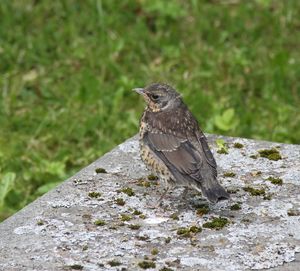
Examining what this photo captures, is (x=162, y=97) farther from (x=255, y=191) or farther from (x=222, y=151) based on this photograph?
(x=255, y=191)

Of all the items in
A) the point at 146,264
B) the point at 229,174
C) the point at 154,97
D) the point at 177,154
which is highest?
the point at 154,97

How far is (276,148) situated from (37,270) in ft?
7.28

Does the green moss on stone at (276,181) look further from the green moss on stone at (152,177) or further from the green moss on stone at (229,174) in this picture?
the green moss on stone at (152,177)

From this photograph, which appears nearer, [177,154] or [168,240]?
[168,240]

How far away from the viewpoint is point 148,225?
5.06 metres

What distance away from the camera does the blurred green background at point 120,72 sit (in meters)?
8.28

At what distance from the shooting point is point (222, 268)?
15.0ft

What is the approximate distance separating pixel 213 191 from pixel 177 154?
1.54 ft

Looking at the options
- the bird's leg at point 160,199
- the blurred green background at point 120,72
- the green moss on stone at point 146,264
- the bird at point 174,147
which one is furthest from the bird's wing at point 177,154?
the blurred green background at point 120,72

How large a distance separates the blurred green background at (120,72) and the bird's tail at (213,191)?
2.57 meters

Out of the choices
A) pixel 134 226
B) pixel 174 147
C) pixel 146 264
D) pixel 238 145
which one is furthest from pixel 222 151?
pixel 146 264

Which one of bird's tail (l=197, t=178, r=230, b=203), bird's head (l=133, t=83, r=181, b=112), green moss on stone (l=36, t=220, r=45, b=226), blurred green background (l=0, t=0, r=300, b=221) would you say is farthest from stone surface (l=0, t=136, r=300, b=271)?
blurred green background (l=0, t=0, r=300, b=221)

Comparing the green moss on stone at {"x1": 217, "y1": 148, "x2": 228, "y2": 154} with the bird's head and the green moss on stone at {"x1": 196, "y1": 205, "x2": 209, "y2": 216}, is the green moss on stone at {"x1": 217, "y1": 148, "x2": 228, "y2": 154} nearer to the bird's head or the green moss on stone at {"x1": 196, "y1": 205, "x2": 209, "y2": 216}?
the bird's head

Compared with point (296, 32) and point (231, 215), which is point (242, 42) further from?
point (231, 215)
